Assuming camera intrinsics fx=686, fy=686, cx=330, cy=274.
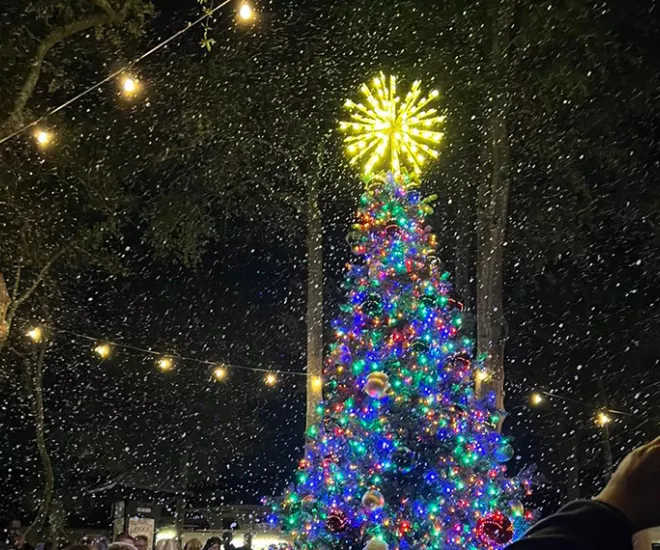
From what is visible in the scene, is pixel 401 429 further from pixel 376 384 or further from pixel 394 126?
pixel 394 126

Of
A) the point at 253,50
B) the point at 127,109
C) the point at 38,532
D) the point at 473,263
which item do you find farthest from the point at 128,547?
the point at 38,532

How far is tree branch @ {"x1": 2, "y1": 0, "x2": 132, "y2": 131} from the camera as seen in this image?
7320mm

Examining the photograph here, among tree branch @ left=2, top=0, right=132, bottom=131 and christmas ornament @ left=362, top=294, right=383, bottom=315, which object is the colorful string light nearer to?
christmas ornament @ left=362, top=294, right=383, bottom=315

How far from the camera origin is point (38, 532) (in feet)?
53.8

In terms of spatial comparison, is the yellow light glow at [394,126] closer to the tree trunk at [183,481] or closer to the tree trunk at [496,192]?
the tree trunk at [496,192]

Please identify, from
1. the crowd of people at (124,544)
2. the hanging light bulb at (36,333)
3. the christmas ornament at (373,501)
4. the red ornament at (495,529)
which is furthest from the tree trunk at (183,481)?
the red ornament at (495,529)

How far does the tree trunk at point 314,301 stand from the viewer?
40.5 feet

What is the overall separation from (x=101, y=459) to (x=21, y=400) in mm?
2760

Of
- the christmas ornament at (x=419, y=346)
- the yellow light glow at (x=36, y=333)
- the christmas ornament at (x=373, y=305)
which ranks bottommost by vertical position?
the christmas ornament at (x=419, y=346)

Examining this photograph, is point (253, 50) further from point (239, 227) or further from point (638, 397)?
point (638, 397)

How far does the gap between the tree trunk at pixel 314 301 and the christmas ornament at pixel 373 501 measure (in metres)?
4.60

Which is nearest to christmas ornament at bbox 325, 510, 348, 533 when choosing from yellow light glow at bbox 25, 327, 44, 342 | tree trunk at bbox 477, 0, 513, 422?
tree trunk at bbox 477, 0, 513, 422

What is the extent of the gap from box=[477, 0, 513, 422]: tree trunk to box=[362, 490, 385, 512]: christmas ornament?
3557 mm

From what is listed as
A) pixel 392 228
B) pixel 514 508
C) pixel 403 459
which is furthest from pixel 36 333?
pixel 514 508
